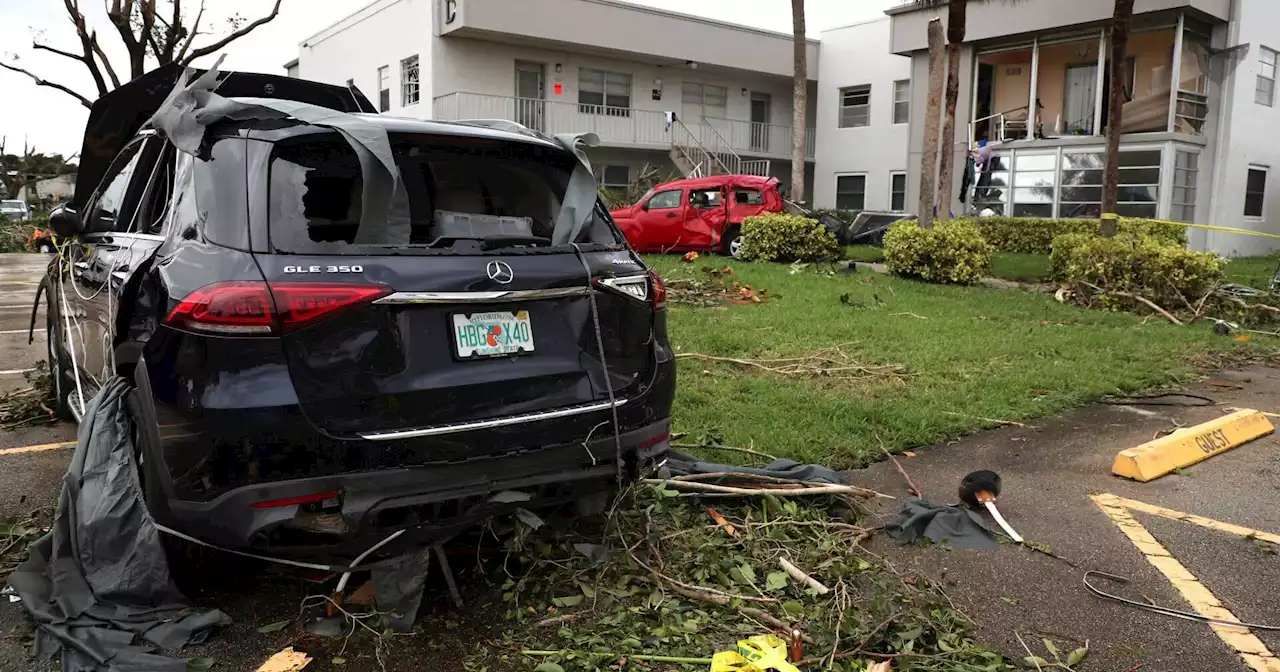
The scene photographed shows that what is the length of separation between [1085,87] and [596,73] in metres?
12.7

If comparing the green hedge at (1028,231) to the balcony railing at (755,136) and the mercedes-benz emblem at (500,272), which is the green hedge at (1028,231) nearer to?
the balcony railing at (755,136)

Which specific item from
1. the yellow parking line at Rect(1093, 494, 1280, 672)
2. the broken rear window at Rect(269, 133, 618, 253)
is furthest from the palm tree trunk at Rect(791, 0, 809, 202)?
the broken rear window at Rect(269, 133, 618, 253)

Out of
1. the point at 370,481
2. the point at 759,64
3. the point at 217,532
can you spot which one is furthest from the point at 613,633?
the point at 759,64

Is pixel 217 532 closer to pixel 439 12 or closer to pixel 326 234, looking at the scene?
pixel 326 234

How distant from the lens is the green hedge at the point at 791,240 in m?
15.7

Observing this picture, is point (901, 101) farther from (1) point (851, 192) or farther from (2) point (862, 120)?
(1) point (851, 192)

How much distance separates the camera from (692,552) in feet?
12.1

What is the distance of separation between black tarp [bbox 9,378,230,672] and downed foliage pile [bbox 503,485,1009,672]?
112cm

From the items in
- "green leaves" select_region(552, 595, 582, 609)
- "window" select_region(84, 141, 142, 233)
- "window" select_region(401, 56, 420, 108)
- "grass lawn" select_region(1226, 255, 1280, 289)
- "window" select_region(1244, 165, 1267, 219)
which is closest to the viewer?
"green leaves" select_region(552, 595, 582, 609)

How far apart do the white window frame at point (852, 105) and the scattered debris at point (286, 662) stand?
86.6 ft

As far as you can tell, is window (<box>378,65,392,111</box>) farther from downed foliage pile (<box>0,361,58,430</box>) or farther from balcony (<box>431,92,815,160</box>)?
downed foliage pile (<box>0,361,58,430</box>)

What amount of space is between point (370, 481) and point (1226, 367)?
312 inches

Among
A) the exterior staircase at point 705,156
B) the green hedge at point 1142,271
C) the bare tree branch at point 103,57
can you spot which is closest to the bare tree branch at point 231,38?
the bare tree branch at point 103,57

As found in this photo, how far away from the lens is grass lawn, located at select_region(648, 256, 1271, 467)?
221 inches
